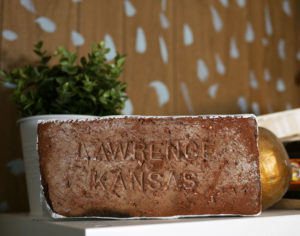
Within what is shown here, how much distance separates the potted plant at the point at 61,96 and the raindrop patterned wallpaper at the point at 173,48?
16 centimetres

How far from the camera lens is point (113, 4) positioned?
1.18 meters

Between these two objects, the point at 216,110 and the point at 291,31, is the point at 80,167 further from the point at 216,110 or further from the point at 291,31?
the point at 291,31

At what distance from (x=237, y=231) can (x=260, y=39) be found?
1121 mm

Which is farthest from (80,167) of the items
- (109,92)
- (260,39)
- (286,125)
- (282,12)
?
(282,12)

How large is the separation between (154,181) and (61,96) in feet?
1.17

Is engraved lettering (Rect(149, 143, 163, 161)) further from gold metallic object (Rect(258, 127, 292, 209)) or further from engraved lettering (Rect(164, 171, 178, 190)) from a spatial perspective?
gold metallic object (Rect(258, 127, 292, 209))

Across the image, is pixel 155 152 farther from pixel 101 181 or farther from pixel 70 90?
pixel 70 90

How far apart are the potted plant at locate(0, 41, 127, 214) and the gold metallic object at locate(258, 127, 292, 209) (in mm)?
354

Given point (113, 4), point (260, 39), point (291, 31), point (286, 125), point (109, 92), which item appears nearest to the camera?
point (109, 92)

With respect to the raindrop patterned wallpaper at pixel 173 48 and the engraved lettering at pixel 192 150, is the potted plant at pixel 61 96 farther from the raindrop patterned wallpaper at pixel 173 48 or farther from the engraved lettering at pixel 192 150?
the engraved lettering at pixel 192 150

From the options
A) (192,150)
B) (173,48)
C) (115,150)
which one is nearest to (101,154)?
(115,150)

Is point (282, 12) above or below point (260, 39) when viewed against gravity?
above

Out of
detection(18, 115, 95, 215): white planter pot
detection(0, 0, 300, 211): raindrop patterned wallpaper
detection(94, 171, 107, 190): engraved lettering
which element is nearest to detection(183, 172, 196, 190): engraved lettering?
detection(94, 171, 107, 190): engraved lettering

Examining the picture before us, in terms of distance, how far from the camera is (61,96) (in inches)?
32.4
